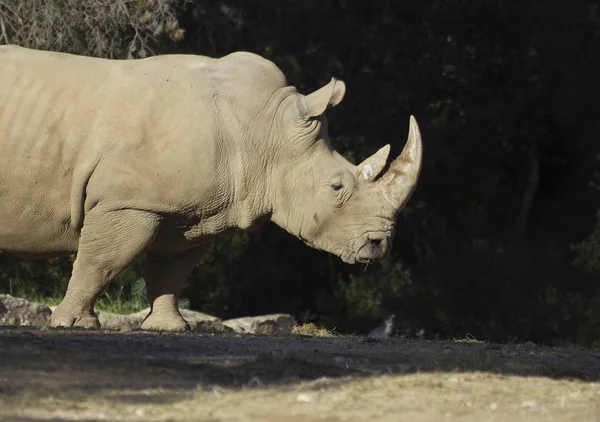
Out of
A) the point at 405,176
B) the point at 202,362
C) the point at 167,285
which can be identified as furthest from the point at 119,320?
the point at 202,362

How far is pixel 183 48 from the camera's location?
17812 millimetres

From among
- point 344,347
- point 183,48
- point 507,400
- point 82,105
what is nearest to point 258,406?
point 507,400

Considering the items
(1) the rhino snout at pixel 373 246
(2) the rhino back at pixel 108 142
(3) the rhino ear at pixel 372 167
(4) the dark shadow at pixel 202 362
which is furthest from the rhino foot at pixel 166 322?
(3) the rhino ear at pixel 372 167

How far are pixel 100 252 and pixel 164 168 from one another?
75 centimetres

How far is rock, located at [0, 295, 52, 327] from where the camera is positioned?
13414 millimetres

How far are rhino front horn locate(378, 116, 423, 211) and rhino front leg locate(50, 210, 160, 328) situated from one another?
5.74 ft

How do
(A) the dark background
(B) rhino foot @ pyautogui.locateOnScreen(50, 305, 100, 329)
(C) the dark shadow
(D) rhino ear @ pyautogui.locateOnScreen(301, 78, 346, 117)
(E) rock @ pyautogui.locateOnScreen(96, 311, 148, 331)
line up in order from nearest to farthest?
(C) the dark shadow, (B) rhino foot @ pyautogui.locateOnScreen(50, 305, 100, 329), (D) rhino ear @ pyautogui.locateOnScreen(301, 78, 346, 117), (E) rock @ pyautogui.locateOnScreen(96, 311, 148, 331), (A) the dark background

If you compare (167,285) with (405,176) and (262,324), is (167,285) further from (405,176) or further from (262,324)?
(262,324)

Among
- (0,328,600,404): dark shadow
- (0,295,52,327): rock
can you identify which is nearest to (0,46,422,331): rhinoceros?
(0,328,600,404): dark shadow

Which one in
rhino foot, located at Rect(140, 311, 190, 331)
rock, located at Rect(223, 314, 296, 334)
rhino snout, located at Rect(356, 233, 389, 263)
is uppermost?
rhino snout, located at Rect(356, 233, 389, 263)

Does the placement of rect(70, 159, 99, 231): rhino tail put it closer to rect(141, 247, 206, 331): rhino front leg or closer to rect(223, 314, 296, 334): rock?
rect(141, 247, 206, 331): rhino front leg

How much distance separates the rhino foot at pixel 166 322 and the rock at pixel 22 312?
275 centimetres

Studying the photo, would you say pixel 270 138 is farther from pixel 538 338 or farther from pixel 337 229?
pixel 538 338

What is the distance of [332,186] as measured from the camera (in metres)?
10.7
